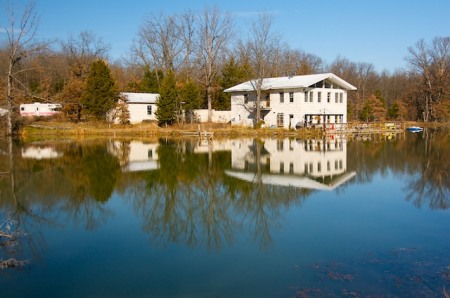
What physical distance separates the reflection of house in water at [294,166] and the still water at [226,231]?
0.55ft

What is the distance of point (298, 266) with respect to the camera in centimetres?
741

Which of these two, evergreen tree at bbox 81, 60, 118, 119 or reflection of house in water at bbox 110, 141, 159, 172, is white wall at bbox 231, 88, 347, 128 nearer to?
evergreen tree at bbox 81, 60, 118, 119

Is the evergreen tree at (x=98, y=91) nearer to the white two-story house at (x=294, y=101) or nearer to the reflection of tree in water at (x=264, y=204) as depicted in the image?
the white two-story house at (x=294, y=101)

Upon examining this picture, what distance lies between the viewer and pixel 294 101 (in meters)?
42.3

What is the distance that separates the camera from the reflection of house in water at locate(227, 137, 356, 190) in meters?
16.4

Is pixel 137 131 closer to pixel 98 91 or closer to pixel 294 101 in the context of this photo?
pixel 98 91

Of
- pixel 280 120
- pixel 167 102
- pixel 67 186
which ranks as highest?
pixel 167 102

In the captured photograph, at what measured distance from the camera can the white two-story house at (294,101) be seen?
42219mm

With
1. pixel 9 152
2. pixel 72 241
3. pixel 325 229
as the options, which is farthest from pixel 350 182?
pixel 9 152

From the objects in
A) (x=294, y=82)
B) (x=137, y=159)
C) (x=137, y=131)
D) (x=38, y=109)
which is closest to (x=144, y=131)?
(x=137, y=131)

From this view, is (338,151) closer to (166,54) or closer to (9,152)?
(9,152)

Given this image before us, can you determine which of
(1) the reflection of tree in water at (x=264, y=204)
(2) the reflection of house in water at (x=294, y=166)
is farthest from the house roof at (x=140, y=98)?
(1) the reflection of tree in water at (x=264, y=204)

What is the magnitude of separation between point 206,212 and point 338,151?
16.6 m

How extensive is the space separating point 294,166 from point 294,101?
23.2 meters
